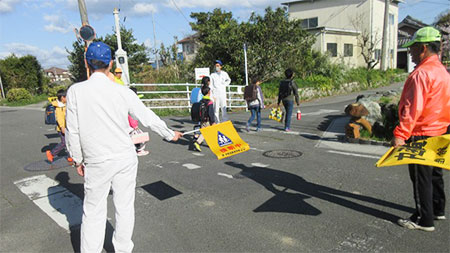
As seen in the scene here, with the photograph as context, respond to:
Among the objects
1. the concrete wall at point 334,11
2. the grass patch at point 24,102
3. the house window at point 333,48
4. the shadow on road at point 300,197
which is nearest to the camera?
the shadow on road at point 300,197

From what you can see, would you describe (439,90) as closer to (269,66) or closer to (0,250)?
(0,250)

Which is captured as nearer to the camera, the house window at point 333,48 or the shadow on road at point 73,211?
the shadow on road at point 73,211

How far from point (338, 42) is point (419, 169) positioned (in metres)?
27.6

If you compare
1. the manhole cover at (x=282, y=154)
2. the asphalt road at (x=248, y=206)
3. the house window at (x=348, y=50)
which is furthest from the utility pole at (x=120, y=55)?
the house window at (x=348, y=50)

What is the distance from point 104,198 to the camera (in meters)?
2.79

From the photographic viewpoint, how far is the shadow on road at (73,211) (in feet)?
11.5

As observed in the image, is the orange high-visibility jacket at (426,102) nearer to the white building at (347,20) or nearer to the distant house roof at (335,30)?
the distant house roof at (335,30)

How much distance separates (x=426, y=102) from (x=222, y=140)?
2.59m

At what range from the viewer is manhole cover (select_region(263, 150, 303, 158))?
6741 mm

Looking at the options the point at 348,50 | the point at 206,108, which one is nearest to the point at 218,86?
the point at 206,108

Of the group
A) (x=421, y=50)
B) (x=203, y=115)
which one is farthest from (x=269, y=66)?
(x=421, y=50)

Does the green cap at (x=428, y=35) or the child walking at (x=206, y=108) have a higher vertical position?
the green cap at (x=428, y=35)

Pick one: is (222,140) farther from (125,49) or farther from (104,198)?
(125,49)

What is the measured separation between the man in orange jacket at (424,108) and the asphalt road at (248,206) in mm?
447
